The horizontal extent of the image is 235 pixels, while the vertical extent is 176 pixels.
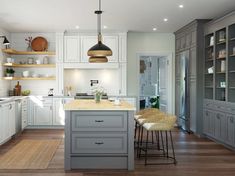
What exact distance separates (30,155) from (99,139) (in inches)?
64.5


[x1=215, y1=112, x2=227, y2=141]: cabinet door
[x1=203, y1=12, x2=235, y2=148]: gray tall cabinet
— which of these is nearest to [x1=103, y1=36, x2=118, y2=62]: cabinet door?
[x1=203, y1=12, x2=235, y2=148]: gray tall cabinet

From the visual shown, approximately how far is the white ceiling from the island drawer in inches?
85.8

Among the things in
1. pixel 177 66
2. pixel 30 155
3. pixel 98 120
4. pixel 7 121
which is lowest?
pixel 30 155

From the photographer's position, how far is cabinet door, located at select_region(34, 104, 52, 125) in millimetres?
8797

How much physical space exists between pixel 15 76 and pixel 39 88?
2.43 feet

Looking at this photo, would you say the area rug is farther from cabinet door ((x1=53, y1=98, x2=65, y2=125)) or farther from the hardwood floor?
cabinet door ((x1=53, y1=98, x2=65, y2=125))

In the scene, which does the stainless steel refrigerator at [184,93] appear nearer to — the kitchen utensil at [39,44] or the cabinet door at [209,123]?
the cabinet door at [209,123]

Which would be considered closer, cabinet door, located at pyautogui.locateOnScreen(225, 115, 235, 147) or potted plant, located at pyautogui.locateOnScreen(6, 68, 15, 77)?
cabinet door, located at pyautogui.locateOnScreen(225, 115, 235, 147)

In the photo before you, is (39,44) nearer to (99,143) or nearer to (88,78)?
(88,78)

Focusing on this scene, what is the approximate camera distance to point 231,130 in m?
6.07

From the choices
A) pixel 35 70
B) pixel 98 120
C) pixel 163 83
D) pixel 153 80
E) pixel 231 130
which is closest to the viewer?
pixel 98 120

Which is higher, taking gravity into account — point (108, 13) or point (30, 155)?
point (108, 13)

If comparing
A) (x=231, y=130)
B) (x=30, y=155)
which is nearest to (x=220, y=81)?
(x=231, y=130)

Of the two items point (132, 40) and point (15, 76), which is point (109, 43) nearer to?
point (132, 40)
